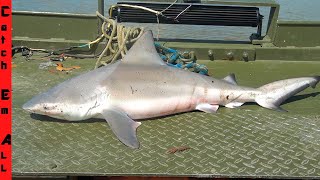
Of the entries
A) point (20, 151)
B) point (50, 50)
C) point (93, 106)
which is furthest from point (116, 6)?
point (20, 151)

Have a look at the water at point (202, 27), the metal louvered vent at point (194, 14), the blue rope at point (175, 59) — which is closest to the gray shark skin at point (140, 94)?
the blue rope at point (175, 59)

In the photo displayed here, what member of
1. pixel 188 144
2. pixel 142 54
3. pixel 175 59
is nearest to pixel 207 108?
pixel 188 144

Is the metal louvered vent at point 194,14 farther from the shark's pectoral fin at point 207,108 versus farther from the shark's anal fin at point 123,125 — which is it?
the shark's anal fin at point 123,125

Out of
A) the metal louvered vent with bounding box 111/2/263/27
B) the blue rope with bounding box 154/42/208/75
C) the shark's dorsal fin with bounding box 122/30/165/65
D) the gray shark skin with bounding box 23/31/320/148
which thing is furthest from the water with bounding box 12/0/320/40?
the gray shark skin with bounding box 23/31/320/148

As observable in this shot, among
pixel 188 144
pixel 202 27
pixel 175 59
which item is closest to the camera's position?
pixel 188 144

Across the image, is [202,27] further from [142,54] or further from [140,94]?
[140,94]

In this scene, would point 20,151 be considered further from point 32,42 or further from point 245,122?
point 32,42

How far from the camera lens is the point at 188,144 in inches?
124

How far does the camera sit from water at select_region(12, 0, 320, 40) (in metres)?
10.5

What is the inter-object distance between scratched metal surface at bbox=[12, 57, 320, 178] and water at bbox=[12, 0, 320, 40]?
21.0ft

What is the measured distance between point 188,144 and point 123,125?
53 centimetres

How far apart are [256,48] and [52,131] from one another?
3034 mm

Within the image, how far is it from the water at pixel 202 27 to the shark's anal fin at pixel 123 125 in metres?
6.61

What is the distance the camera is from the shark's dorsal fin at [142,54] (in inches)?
146
